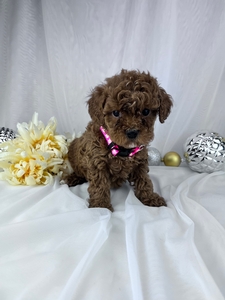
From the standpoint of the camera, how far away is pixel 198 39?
86.7 inches

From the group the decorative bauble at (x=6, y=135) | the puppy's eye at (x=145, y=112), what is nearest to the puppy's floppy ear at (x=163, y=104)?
Result: the puppy's eye at (x=145, y=112)

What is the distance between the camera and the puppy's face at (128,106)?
1446 millimetres

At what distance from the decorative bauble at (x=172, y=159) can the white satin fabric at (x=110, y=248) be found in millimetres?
574

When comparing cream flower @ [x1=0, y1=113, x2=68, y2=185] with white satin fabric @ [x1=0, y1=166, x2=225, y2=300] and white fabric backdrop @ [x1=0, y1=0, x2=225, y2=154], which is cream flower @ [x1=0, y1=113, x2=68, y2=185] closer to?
white satin fabric @ [x1=0, y1=166, x2=225, y2=300]

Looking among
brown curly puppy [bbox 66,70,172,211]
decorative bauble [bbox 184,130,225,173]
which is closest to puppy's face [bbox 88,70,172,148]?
brown curly puppy [bbox 66,70,172,211]

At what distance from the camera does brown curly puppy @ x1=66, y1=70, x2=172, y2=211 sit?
4.81 ft

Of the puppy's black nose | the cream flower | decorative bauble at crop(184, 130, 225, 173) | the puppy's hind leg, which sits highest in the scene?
the puppy's black nose

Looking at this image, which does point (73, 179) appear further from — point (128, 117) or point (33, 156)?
point (128, 117)

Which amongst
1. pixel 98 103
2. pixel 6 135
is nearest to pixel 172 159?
pixel 98 103

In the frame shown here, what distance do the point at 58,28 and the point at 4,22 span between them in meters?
0.42

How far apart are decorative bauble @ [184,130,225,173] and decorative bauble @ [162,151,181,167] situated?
143 mm

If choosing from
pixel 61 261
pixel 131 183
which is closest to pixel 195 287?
pixel 61 261

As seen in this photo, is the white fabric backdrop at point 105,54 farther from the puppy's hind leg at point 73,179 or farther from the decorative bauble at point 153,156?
the puppy's hind leg at point 73,179

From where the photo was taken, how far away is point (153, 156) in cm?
234
